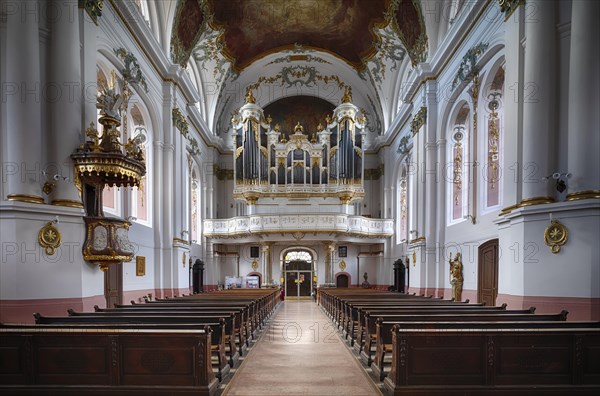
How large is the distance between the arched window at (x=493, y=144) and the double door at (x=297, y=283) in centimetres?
1615

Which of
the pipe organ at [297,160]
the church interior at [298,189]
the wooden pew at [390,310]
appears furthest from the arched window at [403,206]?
the wooden pew at [390,310]

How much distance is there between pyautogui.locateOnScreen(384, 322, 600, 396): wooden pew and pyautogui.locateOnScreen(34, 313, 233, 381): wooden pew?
2.60m

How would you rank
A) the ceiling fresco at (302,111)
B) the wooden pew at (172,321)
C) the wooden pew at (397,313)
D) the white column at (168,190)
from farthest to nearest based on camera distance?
the ceiling fresco at (302,111) < the white column at (168,190) < the wooden pew at (397,313) < the wooden pew at (172,321)

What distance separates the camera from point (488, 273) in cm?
1235

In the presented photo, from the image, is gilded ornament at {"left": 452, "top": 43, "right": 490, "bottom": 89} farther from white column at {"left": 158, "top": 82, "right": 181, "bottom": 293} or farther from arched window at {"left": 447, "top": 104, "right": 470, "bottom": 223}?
white column at {"left": 158, "top": 82, "right": 181, "bottom": 293}

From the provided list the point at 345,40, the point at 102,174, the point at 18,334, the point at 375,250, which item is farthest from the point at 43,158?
the point at 375,250

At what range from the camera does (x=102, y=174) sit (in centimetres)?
924

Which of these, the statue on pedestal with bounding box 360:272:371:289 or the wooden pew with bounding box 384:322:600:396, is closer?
the wooden pew with bounding box 384:322:600:396

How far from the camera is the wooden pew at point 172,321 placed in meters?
6.63

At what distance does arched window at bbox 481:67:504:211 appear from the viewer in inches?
482

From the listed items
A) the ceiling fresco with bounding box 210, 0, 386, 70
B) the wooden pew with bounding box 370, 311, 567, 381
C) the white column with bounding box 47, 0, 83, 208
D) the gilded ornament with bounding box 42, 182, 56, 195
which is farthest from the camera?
the ceiling fresco with bounding box 210, 0, 386, 70

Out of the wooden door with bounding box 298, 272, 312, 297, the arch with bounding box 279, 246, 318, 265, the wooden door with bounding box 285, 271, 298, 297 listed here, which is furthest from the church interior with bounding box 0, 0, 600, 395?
the wooden door with bounding box 285, 271, 298, 297

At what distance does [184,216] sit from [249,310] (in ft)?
30.3

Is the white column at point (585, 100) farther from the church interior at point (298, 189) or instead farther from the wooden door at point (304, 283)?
the wooden door at point (304, 283)
